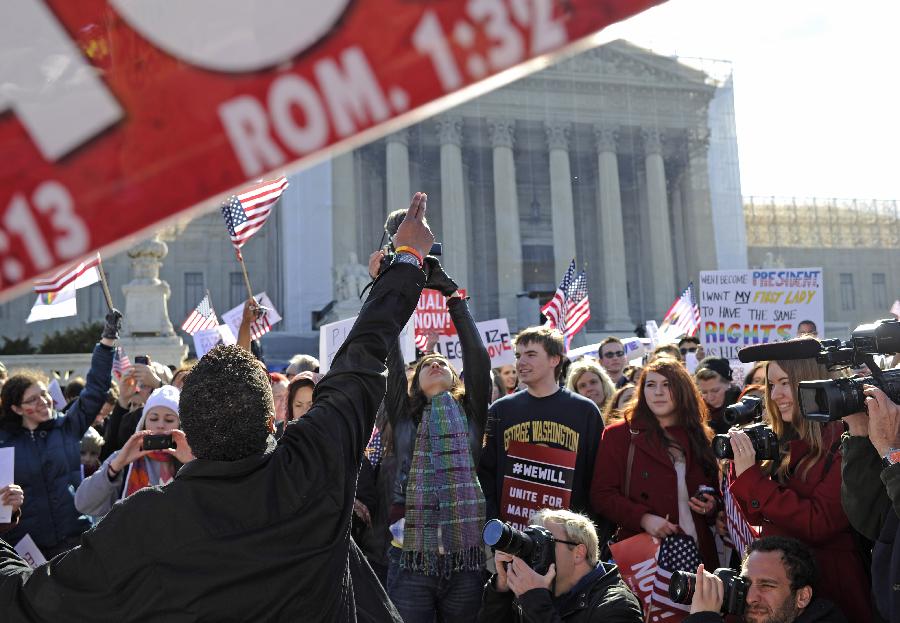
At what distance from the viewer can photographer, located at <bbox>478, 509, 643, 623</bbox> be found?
12.0ft

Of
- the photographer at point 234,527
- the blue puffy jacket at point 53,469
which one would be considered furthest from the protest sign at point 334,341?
the photographer at point 234,527

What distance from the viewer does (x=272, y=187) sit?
9922mm

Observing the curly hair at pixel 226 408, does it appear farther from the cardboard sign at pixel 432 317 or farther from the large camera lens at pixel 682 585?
the cardboard sign at pixel 432 317

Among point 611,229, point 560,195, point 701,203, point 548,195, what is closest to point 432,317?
point 560,195

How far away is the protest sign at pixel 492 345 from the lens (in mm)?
10281

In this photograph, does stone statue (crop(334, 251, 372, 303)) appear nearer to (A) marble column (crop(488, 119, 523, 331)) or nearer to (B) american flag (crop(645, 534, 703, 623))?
(A) marble column (crop(488, 119, 523, 331))

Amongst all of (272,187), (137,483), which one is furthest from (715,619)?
(272,187)

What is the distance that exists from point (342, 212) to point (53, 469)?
32.6m

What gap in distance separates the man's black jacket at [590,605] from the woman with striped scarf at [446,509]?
0.65 metres

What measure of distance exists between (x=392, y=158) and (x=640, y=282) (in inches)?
568

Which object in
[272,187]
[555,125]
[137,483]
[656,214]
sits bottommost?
[137,483]

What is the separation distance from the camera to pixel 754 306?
10.6 meters

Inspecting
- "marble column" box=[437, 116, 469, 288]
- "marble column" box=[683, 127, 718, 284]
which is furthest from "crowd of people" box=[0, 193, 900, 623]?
"marble column" box=[683, 127, 718, 284]

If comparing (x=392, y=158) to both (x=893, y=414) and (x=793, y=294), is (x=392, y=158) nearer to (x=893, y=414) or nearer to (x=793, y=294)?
(x=793, y=294)
